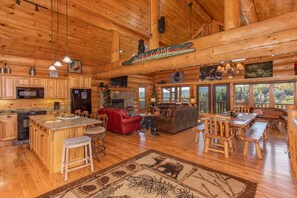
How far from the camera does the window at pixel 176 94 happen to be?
1005cm

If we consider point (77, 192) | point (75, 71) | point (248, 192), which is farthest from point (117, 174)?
point (75, 71)

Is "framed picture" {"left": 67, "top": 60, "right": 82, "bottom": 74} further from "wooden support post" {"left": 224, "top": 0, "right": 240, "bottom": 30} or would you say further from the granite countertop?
"wooden support post" {"left": 224, "top": 0, "right": 240, "bottom": 30}

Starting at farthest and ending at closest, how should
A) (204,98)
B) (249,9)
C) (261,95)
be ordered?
(204,98) < (261,95) < (249,9)

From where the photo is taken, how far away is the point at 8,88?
4914mm

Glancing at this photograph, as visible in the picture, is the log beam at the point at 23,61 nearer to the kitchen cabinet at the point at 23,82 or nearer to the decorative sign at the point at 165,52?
the kitchen cabinet at the point at 23,82

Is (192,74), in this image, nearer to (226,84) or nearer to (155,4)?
(226,84)

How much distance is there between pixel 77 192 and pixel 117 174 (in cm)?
73

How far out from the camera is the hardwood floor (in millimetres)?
2443

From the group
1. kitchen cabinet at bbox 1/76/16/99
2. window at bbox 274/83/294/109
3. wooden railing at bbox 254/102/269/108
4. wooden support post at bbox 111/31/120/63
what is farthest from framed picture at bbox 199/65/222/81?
kitchen cabinet at bbox 1/76/16/99

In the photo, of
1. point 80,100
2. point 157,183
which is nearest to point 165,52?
point 157,183

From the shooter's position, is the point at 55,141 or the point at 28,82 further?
the point at 28,82

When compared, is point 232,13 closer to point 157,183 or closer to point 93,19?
point 157,183

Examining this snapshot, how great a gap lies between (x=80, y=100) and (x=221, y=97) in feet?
24.8

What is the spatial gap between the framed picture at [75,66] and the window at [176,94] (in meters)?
6.16
